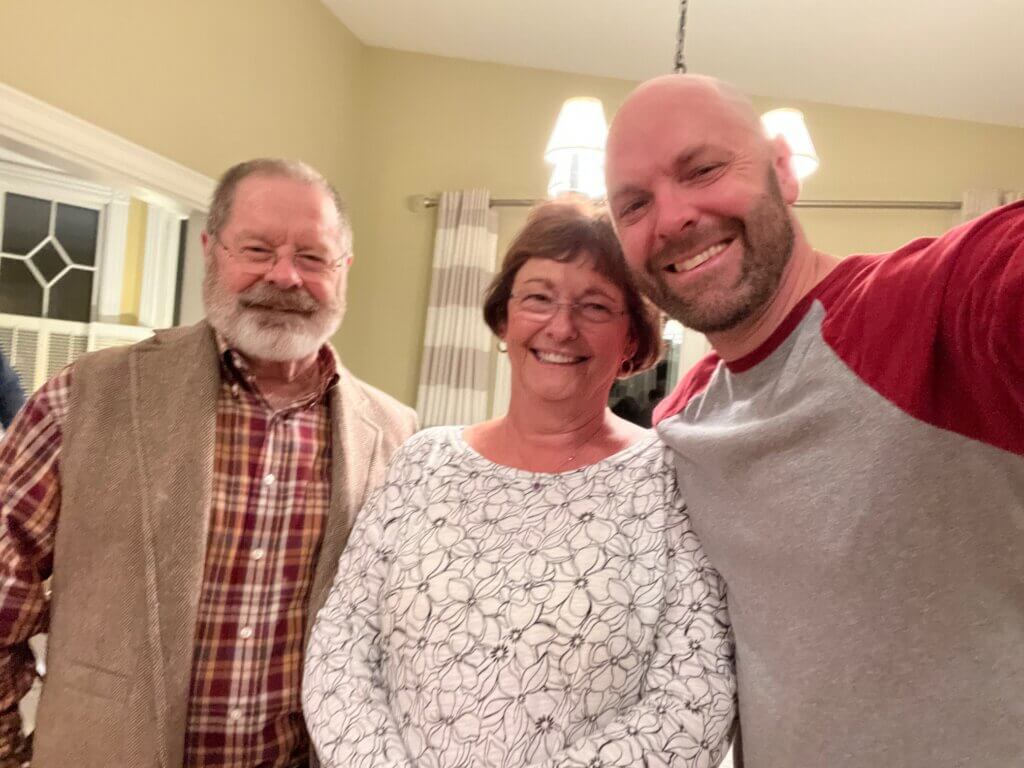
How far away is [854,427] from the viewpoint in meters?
0.80

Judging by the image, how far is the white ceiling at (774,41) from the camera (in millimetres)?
2623

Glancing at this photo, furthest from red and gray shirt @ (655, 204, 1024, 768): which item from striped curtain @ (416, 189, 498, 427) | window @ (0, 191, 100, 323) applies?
window @ (0, 191, 100, 323)

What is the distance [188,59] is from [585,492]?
2269 millimetres

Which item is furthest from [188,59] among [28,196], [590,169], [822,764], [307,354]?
[822,764]

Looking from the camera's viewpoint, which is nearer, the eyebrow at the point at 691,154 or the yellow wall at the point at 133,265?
the eyebrow at the point at 691,154

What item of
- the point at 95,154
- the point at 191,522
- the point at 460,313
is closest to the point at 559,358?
the point at 191,522

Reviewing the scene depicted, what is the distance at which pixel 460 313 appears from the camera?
3748 mm

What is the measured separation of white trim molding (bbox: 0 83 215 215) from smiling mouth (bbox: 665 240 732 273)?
178 cm

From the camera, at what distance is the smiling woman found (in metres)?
0.96

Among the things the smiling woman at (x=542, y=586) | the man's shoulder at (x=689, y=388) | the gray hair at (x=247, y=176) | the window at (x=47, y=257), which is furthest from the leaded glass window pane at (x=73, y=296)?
the man's shoulder at (x=689, y=388)

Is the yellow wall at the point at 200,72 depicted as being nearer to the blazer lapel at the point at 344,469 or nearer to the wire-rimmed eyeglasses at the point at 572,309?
the blazer lapel at the point at 344,469

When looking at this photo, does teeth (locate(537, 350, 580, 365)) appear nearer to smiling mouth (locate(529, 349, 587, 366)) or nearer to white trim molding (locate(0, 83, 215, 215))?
smiling mouth (locate(529, 349, 587, 366))

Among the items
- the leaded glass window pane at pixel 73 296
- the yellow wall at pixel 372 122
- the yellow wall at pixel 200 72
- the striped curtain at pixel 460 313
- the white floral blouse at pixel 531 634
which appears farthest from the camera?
the striped curtain at pixel 460 313

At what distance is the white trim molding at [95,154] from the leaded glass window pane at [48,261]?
27.8 inches
